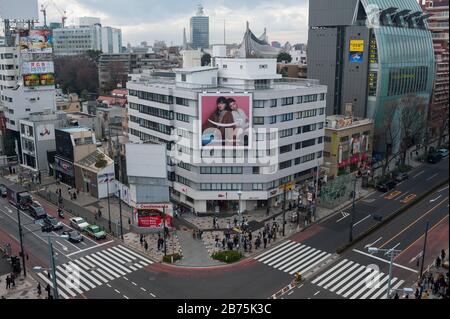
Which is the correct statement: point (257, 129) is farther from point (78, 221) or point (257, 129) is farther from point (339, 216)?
point (78, 221)

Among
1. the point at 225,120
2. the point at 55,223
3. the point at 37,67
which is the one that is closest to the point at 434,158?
the point at 225,120

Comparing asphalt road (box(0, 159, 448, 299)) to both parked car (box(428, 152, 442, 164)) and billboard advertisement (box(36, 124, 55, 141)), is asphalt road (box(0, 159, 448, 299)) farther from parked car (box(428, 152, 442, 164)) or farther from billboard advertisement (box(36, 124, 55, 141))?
parked car (box(428, 152, 442, 164))

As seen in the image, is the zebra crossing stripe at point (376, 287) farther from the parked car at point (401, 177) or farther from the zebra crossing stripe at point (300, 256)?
the parked car at point (401, 177)

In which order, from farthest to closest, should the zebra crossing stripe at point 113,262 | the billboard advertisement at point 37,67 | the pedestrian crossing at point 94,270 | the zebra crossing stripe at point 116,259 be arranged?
1. the billboard advertisement at point 37,67
2. the zebra crossing stripe at point 116,259
3. the zebra crossing stripe at point 113,262
4. the pedestrian crossing at point 94,270

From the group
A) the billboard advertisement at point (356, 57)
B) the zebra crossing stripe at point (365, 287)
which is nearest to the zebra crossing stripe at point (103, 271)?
the zebra crossing stripe at point (365, 287)

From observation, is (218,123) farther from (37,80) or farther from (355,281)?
(37,80)

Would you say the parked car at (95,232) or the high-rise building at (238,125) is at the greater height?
the high-rise building at (238,125)
